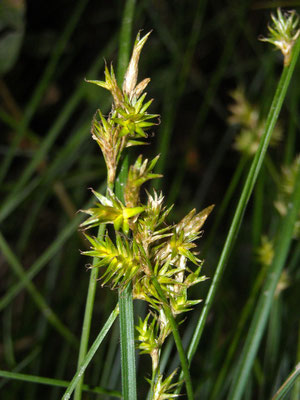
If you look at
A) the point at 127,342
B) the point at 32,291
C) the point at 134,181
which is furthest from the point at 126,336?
the point at 32,291

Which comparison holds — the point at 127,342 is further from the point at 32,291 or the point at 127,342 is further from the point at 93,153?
the point at 93,153

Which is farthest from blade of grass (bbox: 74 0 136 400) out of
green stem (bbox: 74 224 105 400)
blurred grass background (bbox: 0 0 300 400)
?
blurred grass background (bbox: 0 0 300 400)

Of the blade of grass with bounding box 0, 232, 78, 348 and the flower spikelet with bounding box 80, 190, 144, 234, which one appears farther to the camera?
the blade of grass with bounding box 0, 232, 78, 348

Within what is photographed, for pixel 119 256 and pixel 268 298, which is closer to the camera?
pixel 119 256

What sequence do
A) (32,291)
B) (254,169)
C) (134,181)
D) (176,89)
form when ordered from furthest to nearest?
(176,89) → (32,291) → (254,169) → (134,181)

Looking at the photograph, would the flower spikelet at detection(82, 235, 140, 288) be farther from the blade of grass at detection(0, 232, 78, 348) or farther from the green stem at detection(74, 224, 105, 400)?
the blade of grass at detection(0, 232, 78, 348)

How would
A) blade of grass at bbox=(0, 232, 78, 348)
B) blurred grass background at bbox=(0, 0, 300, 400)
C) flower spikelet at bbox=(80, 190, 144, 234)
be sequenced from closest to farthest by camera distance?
flower spikelet at bbox=(80, 190, 144, 234) < blade of grass at bbox=(0, 232, 78, 348) < blurred grass background at bbox=(0, 0, 300, 400)

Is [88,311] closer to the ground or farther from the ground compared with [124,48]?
closer to the ground

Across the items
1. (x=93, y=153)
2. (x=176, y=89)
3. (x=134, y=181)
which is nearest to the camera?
(x=134, y=181)

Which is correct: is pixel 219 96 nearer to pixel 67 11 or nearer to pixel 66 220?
pixel 67 11
